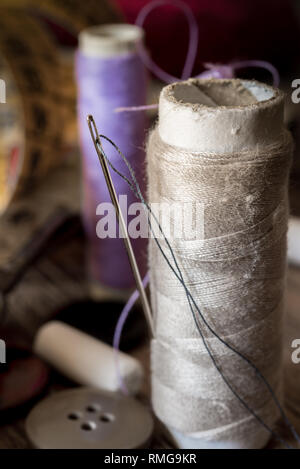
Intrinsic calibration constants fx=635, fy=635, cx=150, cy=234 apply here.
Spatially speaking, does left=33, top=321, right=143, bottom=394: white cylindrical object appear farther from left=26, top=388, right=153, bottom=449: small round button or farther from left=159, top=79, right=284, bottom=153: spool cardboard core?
left=159, top=79, right=284, bottom=153: spool cardboard core

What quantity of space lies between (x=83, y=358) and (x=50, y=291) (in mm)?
296

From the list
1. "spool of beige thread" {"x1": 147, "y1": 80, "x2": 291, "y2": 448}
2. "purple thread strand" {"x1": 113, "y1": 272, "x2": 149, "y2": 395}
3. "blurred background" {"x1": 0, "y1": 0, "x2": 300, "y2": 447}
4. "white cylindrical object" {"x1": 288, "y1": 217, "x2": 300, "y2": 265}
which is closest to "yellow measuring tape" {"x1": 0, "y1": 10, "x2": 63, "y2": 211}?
"blurred background" {"x1": 0, "y1": 0, "x2": 300, "y2": 447}

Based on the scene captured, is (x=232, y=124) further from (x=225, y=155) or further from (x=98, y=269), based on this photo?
Result: (x=98, y=269)

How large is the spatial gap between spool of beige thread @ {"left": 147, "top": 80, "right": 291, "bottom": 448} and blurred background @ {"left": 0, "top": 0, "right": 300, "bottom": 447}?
0.38 ft

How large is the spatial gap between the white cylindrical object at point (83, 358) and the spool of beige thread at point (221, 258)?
11 cm

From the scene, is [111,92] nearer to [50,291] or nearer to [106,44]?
[106,44]

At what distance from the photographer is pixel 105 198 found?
1.22 meters

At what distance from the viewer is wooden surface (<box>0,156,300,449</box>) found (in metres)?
0.92

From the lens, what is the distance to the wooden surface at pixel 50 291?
921 mm

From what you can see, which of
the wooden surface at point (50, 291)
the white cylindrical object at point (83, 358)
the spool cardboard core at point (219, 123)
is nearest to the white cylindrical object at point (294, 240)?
the wooden surface at point (50, 291)

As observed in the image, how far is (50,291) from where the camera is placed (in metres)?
1.26
